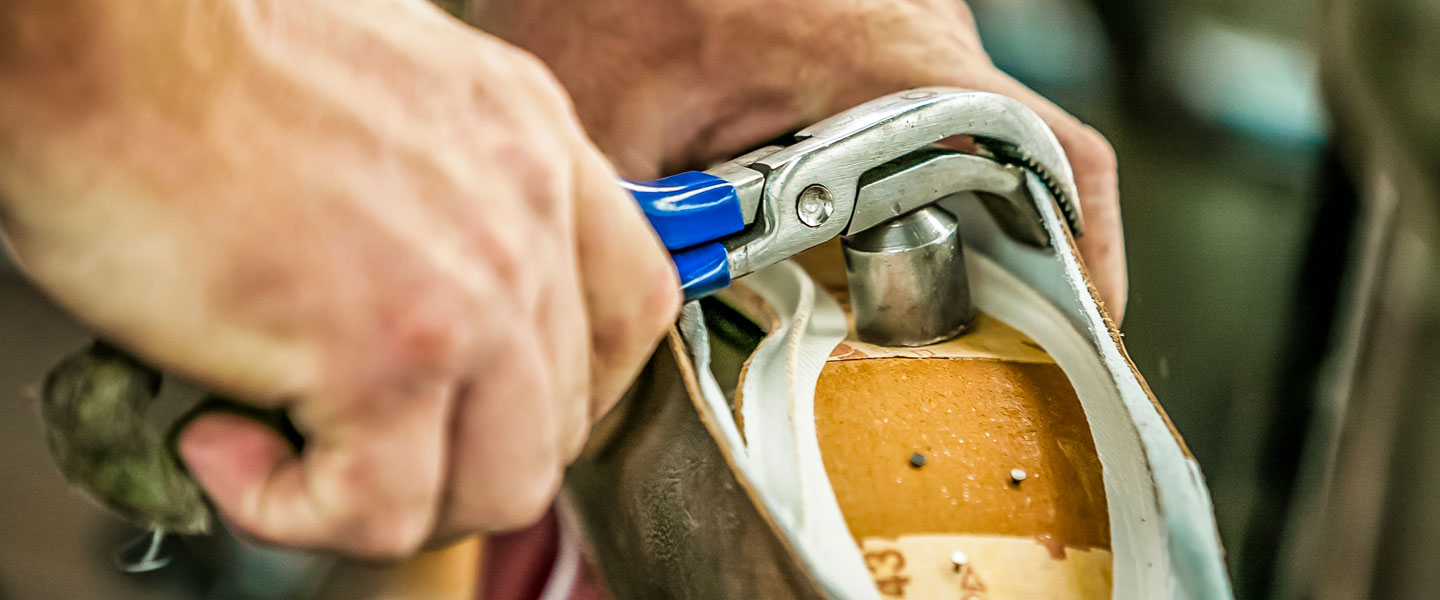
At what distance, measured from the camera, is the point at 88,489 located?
9.2 inches

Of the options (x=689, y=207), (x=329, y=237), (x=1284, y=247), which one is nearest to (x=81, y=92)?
(x=329, y=237)

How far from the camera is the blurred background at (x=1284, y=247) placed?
2.23 feet

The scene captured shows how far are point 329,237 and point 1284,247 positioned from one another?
77cm

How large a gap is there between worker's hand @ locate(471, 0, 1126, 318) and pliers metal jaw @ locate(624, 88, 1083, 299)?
0.24 ft

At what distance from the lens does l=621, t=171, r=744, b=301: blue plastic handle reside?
1.01ft

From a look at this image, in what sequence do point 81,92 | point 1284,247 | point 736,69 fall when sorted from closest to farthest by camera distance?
point 81,92
point 736,69
point 1284,247

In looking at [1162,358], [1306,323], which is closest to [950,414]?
[1162,358]

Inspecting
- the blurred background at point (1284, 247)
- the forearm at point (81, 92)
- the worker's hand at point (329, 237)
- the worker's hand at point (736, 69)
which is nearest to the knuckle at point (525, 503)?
the worker's hand at point (329, 237)

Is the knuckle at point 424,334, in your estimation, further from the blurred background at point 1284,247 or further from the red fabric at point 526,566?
the blurred background at point 1284,247

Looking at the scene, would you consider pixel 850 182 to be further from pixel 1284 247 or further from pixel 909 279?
pixel 1284 247

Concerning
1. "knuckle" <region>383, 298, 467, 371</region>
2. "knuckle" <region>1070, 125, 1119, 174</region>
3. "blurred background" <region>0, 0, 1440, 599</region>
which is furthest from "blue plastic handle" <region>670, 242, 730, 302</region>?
"blurred background" <region>0, 0, 1440, 599</region>

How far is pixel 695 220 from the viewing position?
315mm

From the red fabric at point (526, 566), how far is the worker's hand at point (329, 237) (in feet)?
0.50

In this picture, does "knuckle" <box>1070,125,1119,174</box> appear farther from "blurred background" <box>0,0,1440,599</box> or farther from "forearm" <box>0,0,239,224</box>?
"forearm" <box>0,0,239,224</box>
